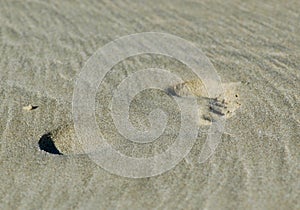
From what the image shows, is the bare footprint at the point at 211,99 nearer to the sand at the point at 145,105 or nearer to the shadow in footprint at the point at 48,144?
the sand at the point at 145,105

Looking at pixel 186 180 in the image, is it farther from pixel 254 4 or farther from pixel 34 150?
pixel 254 4

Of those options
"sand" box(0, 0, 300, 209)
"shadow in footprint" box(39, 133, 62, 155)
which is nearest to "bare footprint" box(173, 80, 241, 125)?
"sand" box(0, 0, 300, 209)

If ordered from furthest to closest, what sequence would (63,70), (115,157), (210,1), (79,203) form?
(210,1) → (63,70) → (115,157) → (79,203)

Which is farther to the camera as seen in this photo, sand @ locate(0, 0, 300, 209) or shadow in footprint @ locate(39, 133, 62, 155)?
shadow in footprint @ locate(39, 133, 62, 155)

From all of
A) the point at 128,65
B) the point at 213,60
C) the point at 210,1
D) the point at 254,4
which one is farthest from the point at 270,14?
the point at 128,65

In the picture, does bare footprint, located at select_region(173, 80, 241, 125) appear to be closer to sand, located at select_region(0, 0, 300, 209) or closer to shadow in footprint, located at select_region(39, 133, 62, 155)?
sand, located at select_region(0, 0, 300, 209)
